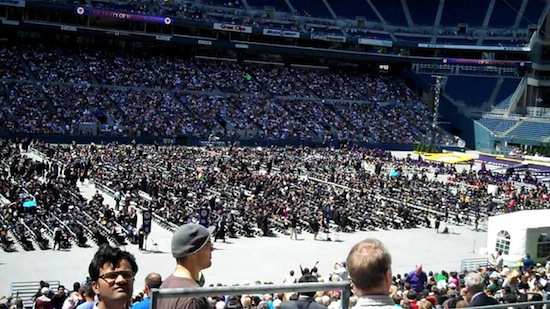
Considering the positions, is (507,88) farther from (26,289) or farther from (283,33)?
(26,289)

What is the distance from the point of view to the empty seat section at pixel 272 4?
75.7 metres

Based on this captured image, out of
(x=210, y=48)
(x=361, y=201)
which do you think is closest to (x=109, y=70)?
(x=210, y=48)

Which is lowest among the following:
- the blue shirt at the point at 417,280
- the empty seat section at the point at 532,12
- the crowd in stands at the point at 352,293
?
the blue shirt at the point at 417,280

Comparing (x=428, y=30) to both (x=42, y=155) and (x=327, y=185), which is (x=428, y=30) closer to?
(x=327, y=185)

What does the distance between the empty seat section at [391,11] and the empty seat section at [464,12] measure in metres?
4.83

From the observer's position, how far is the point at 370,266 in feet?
12.3

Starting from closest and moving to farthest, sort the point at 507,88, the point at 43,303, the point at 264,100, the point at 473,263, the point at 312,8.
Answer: the point at 43,303 → the point at 473,263 → the point at 264,100 → the point at 507,88 → the point at 312,8

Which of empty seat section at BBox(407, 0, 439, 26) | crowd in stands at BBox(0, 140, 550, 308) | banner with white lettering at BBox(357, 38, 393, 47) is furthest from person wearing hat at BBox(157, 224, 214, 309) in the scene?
empty seat section at BBox(407, 0, 439, 26)

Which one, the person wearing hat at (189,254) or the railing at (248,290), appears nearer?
the railing at (248,290)

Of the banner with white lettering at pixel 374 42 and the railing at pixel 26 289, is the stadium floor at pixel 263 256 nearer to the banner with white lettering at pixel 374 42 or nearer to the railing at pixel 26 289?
the railing at pixel 26 289

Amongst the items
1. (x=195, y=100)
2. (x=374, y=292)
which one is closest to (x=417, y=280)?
(x=374, y=292)

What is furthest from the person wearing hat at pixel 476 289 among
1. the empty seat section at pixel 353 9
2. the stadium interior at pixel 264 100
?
the empty seat section at pixel 353 9

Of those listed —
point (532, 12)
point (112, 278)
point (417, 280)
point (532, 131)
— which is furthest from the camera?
point (532, 12)

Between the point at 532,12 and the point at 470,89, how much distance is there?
38.5 feet
